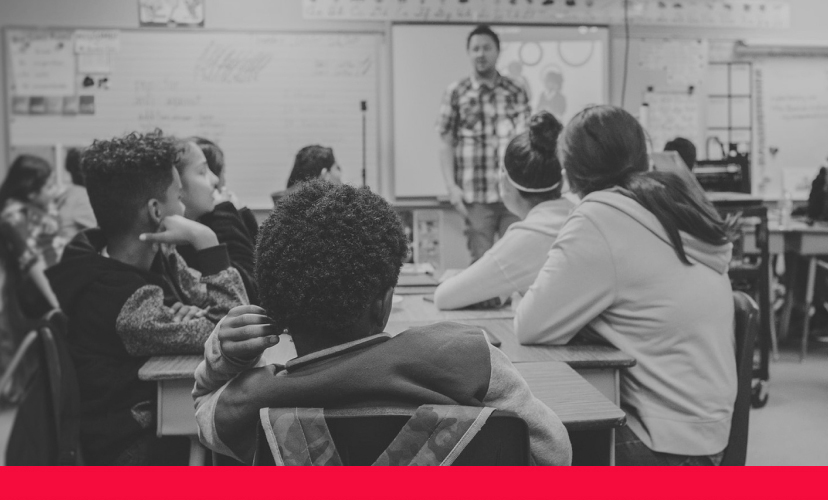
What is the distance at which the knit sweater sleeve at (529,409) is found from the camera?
931mm

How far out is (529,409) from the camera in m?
0.97

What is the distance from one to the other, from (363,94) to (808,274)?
2981 millimetres

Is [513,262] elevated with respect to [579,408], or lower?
elevated

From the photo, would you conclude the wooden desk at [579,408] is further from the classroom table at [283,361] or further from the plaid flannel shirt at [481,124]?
the plaid flannel shirt at [481,124]

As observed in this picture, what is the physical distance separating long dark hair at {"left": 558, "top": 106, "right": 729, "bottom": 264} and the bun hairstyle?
35cm

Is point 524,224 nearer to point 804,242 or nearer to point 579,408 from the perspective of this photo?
point 579,408

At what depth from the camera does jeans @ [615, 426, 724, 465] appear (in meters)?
1.54

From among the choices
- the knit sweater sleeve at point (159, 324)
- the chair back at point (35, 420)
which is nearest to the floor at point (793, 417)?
the knit sweater sleeve at point (159, 324)

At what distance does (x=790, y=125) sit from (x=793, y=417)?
110 inches

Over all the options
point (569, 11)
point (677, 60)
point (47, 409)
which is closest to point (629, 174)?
point (47, 409)

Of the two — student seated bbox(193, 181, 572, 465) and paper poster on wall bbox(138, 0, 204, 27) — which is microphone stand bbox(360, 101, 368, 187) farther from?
student seated bbox(193, 181, 572, 465)

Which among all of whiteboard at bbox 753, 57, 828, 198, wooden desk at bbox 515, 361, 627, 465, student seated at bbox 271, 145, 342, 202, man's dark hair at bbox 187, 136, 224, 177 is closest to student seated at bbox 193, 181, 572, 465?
wooden desk at bbox 515, 361, 627, 465

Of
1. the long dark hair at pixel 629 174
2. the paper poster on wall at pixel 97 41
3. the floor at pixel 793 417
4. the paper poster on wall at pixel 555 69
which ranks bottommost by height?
the floor at pixel 793 417

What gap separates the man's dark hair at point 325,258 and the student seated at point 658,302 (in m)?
0.75
